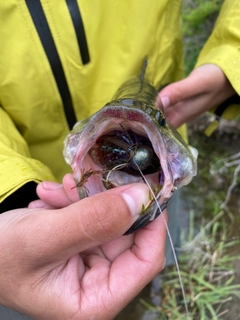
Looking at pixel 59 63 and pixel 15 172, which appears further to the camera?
pixel 59 63

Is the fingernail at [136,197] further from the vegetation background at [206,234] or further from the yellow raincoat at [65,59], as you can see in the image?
the vegetation background at [206,234]

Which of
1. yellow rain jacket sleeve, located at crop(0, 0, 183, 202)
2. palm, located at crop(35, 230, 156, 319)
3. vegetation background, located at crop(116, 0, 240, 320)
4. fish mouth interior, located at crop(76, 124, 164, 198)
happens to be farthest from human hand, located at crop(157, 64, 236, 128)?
vegetation background, located at crop(116, 0, 240, 320)

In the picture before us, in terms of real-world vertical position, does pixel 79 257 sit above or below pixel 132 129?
below

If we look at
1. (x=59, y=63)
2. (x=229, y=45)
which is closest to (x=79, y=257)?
(x=59, y=63)

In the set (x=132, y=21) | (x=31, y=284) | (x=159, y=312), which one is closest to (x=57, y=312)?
(x=31, y=284)

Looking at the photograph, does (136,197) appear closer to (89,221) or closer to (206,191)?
(89,221)

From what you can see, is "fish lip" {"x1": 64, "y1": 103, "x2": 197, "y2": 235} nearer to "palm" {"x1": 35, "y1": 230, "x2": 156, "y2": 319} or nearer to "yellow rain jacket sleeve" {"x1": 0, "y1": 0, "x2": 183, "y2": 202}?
"palm" {"x1": 35, "y1": 230, "x2": 156, "y2": 319}

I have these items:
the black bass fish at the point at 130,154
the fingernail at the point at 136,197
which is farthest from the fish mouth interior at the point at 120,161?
the fingernail at the point at 136,197

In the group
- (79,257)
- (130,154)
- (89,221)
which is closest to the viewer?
(89,221)
